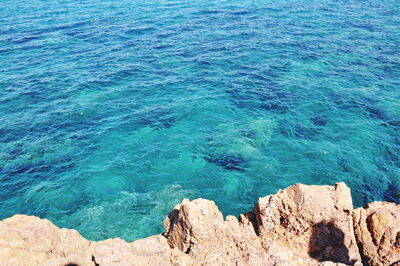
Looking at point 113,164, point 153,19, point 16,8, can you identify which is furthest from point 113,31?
point 113,164

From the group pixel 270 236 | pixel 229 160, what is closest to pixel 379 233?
pixel 270 236

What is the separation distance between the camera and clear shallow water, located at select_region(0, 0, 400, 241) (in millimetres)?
19125

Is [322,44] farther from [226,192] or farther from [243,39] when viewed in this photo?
[226,192]

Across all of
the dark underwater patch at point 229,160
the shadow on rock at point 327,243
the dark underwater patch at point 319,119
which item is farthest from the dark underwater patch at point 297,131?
the shadow on rock at point 327,243

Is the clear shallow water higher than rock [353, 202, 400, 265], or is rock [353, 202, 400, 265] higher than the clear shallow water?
rock [353, 202, 400, 265]

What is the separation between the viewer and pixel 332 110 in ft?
86.0

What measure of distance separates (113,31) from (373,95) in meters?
39.1

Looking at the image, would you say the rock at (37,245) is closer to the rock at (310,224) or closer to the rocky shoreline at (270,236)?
the rocky shoreline at (270,236)

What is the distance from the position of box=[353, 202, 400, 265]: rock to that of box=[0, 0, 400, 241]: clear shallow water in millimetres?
6877

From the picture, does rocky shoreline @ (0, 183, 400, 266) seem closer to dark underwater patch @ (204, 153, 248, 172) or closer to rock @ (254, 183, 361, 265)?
rock @ (254, 183, 361, 265)

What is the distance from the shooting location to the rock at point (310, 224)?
35.4 feet

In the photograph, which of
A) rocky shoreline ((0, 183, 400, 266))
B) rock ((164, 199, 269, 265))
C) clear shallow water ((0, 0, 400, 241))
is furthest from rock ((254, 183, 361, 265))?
clear shallow water ((0, 0, 400, 241))

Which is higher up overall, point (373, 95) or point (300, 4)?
point (300, 4)

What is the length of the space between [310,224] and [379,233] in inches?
106
